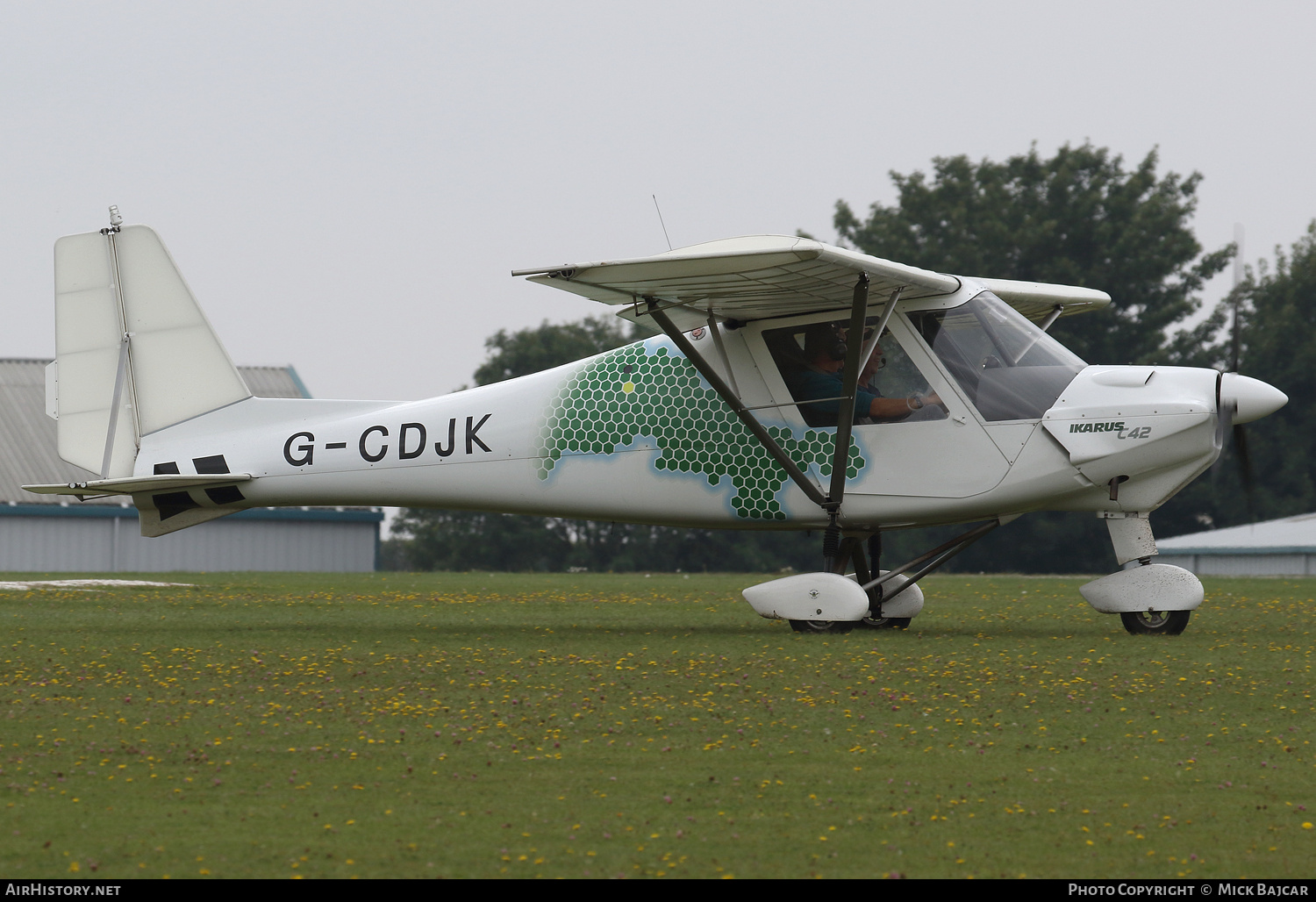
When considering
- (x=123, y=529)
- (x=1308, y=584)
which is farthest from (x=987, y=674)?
(x=123, y=529)

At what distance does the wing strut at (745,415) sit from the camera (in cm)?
1504

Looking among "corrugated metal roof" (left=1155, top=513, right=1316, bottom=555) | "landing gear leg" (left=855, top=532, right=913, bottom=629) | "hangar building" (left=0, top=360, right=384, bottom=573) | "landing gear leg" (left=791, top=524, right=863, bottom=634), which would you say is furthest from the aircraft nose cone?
"hangar building" (left=0, top=360, right=384, bottom=573)

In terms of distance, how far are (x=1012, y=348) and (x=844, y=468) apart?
2.08 meters

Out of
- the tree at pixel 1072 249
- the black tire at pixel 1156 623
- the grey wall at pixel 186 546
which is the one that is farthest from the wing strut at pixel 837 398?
the tree at pixel 1072 249

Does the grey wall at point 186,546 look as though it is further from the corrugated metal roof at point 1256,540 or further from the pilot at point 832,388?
the pilot at point 832,388

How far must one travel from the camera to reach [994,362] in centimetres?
1511

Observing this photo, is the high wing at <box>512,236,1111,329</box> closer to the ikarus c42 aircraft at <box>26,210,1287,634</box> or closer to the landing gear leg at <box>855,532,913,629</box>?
the ikarus c42 aircraft at <box>26,210,1287,634</box>

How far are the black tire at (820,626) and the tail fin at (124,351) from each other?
7112mm

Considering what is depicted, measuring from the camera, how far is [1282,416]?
225 feet

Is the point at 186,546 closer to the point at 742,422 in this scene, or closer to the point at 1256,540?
the point at 1256,540

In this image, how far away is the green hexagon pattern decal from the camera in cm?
1588

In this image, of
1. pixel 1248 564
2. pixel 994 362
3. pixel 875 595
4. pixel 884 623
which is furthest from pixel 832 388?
pixel 1248 564

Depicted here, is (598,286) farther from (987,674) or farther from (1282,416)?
(1282,416)

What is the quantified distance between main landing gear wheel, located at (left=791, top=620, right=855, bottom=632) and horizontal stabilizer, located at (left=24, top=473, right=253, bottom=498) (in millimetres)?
6394
